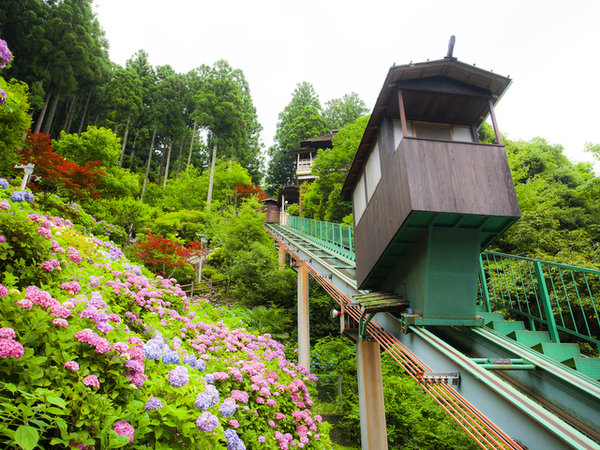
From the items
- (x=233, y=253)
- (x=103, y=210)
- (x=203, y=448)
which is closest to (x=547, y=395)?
(x=203, y=448)

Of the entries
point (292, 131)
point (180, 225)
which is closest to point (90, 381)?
point (180, 225)

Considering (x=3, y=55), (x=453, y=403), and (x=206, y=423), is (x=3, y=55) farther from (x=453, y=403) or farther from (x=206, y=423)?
(x=453, y=403)

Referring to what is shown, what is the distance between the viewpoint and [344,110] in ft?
133

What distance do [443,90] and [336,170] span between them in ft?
43.2

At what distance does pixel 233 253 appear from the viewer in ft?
51.1

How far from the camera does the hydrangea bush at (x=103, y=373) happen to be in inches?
60.7

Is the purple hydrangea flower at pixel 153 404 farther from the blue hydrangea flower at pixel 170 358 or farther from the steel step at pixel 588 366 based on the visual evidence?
the steel step at pixel 588 366

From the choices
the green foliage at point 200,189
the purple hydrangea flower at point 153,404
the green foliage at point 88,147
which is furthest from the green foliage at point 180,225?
the purple hydrangea flower at point 153,404

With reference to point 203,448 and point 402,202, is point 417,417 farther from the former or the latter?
point 203,448

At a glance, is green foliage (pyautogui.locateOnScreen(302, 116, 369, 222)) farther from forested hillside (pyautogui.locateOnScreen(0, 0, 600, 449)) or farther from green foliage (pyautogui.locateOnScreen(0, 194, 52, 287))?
green foliage (pyautogui.locateOnScreen(0, 194, 52, 287))

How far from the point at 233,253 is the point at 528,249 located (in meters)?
13.1

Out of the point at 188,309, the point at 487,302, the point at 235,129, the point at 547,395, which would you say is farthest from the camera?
the point at 235,129

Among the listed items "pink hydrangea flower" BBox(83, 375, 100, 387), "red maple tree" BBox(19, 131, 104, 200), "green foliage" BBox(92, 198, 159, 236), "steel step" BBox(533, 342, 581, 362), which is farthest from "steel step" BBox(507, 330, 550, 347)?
"green foliage" BBox(92, 198, 159, 236)

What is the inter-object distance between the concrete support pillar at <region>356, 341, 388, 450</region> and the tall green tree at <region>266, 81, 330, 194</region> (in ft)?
112
